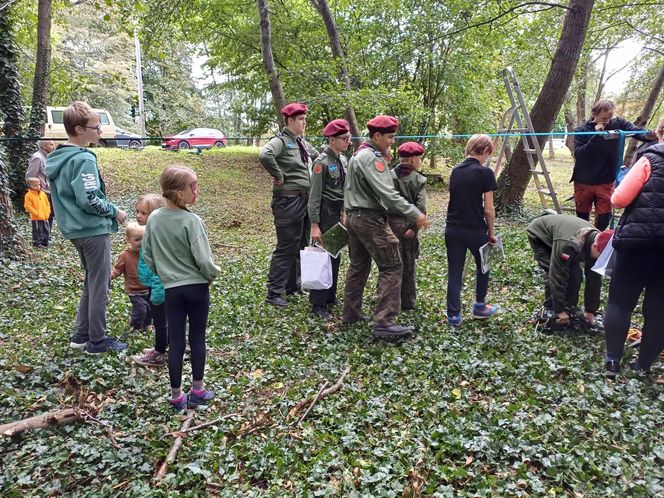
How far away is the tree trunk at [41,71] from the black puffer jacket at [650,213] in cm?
1202

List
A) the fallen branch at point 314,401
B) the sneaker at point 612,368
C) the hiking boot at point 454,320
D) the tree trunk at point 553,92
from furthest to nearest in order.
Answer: the tree trunk at point 553,92 < the hiking boot at point 454,320 < the sneaker at point 612,368 < the fallen branch at point 314,401

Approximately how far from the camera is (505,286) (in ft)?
18.7

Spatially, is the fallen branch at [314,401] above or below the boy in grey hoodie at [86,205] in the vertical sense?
below

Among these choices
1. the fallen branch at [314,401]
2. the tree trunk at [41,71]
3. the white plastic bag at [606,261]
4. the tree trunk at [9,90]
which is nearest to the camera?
the fallen branch at [314,401]

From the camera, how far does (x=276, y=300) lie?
17.6 ft

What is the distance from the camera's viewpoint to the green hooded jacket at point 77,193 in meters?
3.65

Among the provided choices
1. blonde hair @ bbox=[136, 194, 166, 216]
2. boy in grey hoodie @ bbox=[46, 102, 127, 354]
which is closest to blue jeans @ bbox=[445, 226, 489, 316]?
blonde hair @ bbox=[136, 194, 166, 216]

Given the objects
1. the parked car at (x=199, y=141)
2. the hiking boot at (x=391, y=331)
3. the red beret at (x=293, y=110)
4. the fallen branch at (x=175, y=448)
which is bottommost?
the fallen branch at (x=175, y=448)

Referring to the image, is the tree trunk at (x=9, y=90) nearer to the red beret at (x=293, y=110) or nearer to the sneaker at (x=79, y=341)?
the sneaker at (x=79, y=341)

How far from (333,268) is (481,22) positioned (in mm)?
6603

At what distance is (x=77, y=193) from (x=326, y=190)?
2308 mm

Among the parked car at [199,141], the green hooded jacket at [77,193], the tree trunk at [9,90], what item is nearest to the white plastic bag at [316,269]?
the green hooded jacket at [77,193]

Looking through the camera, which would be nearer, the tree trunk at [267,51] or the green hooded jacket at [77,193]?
the green hooded jacket at [77,193]

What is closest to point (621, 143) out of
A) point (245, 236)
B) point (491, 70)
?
point (245, 236)
